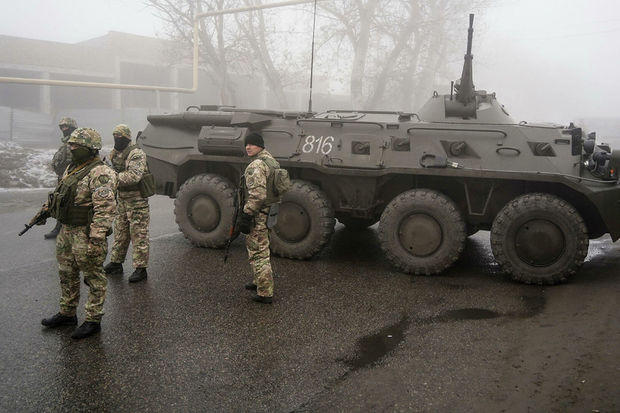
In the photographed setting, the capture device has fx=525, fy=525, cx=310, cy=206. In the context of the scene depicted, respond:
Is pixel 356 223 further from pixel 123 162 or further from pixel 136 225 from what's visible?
pixel 123 162

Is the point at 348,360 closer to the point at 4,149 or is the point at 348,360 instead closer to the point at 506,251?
the point at 506,251

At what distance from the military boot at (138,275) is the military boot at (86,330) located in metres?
1.30

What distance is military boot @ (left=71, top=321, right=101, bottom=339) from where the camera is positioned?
13.5 feet

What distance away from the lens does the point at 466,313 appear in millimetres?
4812

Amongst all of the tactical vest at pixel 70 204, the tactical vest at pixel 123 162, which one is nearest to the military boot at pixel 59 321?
the tactical vest at pixel 70 204

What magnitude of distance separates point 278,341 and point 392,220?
223cm

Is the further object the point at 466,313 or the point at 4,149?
the point at 4,149

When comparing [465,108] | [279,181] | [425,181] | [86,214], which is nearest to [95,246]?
[86,214]

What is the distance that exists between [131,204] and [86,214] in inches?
59.3

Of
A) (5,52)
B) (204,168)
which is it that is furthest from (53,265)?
(5,52)

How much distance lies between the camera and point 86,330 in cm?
415

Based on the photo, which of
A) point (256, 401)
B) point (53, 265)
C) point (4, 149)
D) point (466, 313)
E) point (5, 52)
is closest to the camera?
point (256, 401)

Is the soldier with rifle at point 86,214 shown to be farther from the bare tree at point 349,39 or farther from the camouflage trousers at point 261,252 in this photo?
the bare tree at point 349,39

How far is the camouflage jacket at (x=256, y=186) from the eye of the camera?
4.79 m
